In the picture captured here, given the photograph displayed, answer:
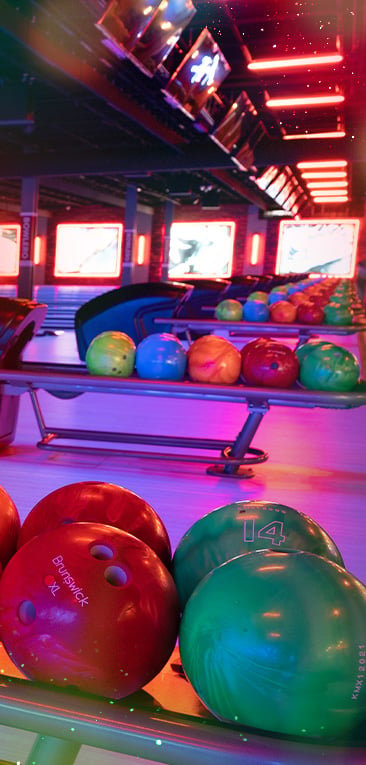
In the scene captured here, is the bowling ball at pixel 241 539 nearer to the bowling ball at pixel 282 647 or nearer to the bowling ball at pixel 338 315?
the bowling ball at pixel 282 647

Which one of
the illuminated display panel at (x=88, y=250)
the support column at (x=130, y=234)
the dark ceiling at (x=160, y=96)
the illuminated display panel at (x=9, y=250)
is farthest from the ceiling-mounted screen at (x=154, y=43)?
the illuminated display panel at (x=9, y=250)

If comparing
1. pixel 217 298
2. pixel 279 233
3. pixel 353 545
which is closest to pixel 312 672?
pixel 353 545

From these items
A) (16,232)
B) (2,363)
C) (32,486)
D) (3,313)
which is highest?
(16,232)

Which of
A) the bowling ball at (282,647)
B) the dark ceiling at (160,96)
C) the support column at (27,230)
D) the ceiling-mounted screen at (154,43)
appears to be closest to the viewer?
the bowling ball at (282,647)

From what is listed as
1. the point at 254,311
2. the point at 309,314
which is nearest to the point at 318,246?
the point at 309,314

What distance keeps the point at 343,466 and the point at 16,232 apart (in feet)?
68.2

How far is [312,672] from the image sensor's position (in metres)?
0.80

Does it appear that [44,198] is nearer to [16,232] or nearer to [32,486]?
[16,232]

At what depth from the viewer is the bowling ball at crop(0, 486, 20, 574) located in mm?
1195

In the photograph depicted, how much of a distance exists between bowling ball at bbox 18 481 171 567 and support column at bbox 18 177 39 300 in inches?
472

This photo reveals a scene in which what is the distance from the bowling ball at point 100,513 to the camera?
119 cm

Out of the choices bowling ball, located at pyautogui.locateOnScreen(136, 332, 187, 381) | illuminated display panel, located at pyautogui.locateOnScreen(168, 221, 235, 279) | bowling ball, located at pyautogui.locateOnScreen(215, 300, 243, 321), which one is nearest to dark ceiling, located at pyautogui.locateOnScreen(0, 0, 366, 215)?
bowling ball, located at pyautogui.locateOnScreen(136, 332, 187, 381)

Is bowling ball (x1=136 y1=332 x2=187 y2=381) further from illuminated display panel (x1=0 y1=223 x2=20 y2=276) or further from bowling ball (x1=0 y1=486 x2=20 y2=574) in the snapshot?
illuminated display panel (x1=0 y1=223 x2=20 y2=276)

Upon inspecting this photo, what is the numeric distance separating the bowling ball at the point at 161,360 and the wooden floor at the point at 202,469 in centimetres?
43
